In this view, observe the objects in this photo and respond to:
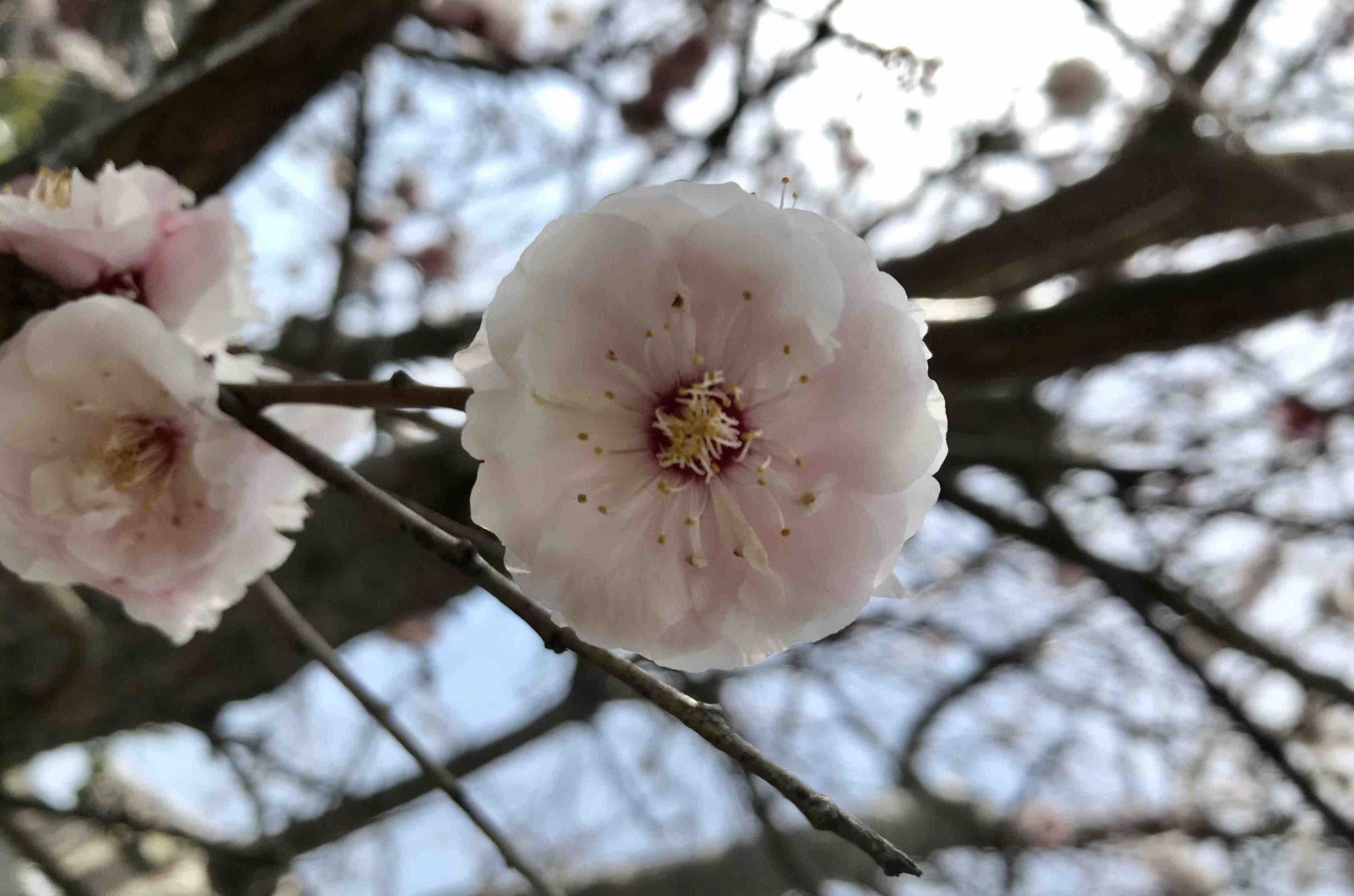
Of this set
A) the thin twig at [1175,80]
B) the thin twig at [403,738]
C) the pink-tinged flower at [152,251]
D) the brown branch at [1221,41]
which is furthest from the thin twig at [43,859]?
the brown branch at [1221,41]

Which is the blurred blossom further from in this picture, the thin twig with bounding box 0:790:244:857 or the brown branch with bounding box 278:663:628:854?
the thin twig with bounding box 0:790:244:857

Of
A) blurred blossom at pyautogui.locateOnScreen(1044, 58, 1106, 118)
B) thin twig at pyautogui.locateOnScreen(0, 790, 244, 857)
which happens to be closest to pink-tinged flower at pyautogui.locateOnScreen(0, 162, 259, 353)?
thin twig at pyautogui.locateOnScreen(0, 790, 244, 857)

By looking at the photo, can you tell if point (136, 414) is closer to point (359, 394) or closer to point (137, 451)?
point (137, 451)

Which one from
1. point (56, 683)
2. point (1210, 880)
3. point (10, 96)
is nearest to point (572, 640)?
point (56, 683)

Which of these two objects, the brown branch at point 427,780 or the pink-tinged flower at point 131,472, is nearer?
the pink-tinged flower at point 131,472

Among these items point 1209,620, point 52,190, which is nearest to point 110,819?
point 52,190

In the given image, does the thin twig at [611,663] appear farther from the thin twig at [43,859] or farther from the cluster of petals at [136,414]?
the thin twig at [43,859]
